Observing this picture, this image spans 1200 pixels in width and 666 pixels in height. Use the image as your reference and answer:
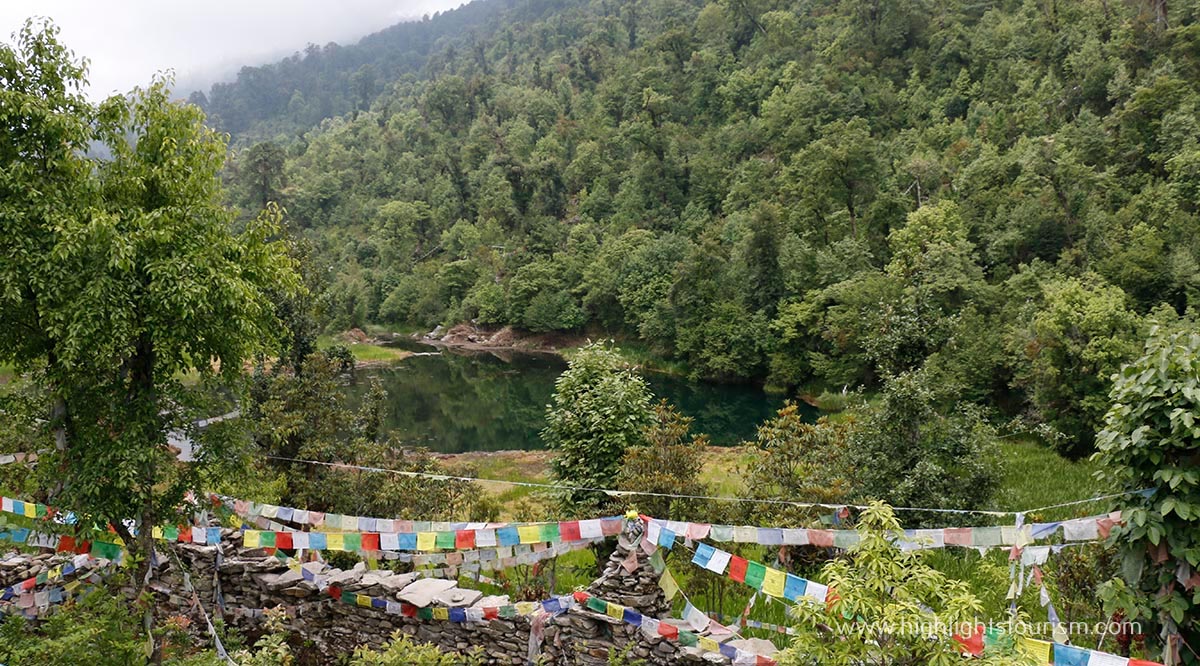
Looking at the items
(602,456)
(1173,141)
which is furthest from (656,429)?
(1173,141)

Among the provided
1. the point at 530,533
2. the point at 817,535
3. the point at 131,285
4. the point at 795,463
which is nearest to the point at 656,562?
the point at 530,533

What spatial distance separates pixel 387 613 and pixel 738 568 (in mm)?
4554

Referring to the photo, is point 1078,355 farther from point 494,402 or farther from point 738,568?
point 494,402

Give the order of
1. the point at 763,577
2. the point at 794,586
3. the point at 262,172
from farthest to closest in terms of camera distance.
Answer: the point at 262,172 → the point at 763,577 → the point at 794,586

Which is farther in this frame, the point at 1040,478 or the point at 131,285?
the point at 1040,478

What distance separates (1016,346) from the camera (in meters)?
24.1

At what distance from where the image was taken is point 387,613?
29.7 feet

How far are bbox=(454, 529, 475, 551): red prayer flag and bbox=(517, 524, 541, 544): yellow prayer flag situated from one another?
666mm

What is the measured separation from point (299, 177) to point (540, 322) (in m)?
49.3

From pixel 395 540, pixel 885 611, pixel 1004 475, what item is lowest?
pixel 1004 475

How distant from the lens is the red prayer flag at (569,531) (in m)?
8.34

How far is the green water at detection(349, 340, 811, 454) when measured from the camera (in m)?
29.5

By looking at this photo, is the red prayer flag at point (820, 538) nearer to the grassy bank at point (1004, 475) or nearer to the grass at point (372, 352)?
the grassy bank at point (1004, 475)

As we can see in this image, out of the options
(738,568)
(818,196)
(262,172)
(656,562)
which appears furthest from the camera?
(262,172)
